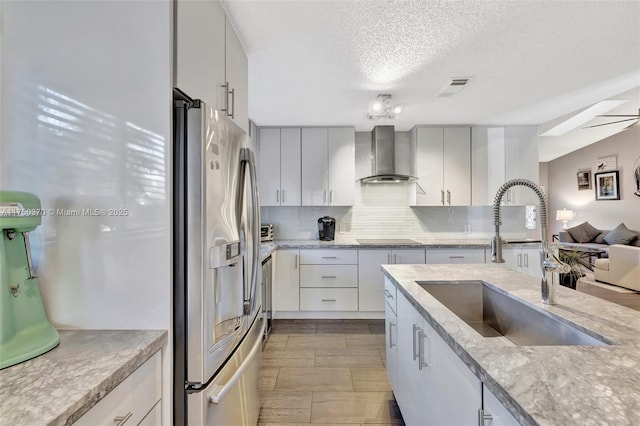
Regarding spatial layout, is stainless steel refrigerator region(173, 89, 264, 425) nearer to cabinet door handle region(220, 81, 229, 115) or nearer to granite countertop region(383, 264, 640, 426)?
cabinet door handle region(220, 81, 229, 115)

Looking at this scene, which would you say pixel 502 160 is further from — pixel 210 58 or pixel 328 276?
pixel 210 58

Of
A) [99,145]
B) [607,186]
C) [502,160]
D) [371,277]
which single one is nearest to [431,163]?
[502,160]

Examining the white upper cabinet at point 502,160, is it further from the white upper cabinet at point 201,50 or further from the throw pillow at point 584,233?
the throw pillow at point 584,233

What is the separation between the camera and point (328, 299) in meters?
3.29

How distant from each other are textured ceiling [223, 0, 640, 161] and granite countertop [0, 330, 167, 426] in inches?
62.7

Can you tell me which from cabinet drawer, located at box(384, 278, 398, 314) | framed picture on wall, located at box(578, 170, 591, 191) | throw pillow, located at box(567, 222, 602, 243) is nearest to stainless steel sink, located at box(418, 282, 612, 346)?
cabinet drawer, located at box(384, 278, 398, 314)

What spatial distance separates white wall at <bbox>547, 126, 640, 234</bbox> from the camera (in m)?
6.18

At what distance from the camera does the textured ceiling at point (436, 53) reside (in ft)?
4.98

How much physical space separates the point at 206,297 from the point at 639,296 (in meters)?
5.88

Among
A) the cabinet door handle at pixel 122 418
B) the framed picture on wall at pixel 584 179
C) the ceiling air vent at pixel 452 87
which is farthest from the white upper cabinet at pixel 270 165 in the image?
the framed picture on wall at pixel 584 179

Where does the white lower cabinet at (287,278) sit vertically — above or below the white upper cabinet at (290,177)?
below

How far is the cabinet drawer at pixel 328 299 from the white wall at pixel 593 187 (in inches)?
279

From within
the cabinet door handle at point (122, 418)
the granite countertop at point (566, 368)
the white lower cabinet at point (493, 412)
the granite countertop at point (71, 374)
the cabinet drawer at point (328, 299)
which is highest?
the granite countertop at point (566, 368)

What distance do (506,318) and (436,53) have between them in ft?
5.60
